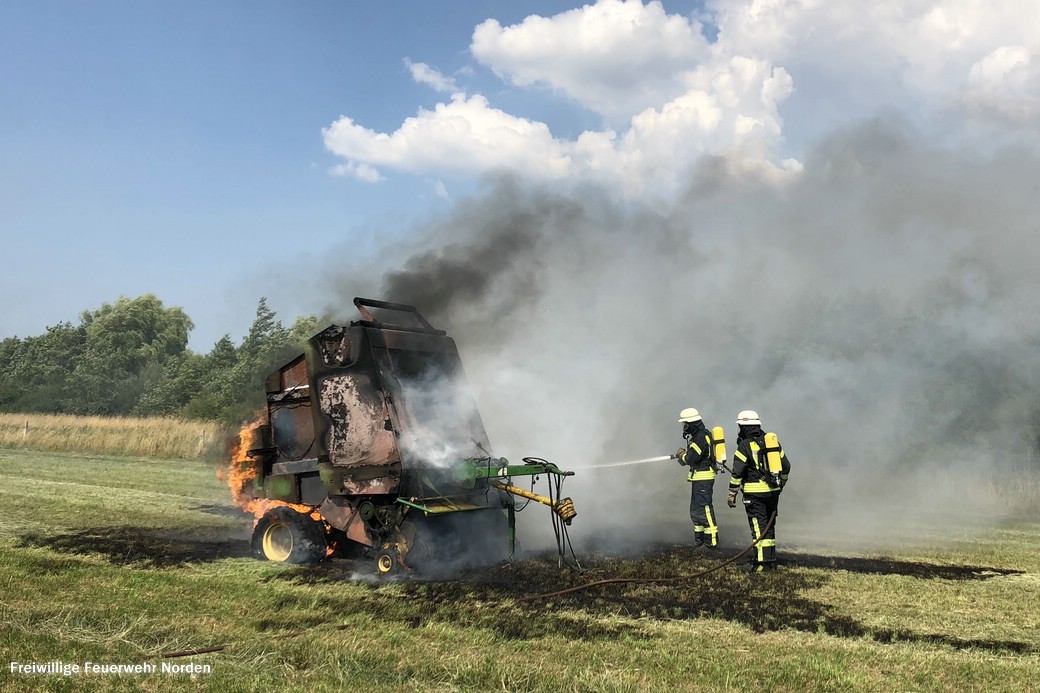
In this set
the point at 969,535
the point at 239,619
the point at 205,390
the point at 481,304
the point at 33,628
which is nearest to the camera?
the point at 33,628

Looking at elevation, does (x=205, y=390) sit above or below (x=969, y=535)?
above

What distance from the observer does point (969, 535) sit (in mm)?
13734

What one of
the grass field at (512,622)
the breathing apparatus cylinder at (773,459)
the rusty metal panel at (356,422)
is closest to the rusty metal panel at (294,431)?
the rusty metal panel at (356,422)

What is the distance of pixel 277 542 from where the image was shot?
9586 mm

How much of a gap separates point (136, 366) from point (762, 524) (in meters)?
64.7

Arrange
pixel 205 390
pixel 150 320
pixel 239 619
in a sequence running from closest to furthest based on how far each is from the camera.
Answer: pixel 239 619
pixel 205 390
pixel 150 320

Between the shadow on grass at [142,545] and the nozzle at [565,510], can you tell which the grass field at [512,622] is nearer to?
the shadow on grass at [142,545]

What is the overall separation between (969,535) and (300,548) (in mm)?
11903

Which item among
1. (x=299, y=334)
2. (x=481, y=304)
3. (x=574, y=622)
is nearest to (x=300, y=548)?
(x=574, y=622)

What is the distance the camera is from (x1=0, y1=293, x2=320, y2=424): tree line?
126 feet

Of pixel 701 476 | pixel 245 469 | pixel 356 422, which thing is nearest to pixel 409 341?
pixel 356 422

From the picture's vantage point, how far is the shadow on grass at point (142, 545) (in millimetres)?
9430

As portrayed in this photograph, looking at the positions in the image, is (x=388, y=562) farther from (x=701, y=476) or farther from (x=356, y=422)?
(x=701, y=476)

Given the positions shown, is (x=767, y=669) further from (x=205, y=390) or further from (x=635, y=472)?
(x=205, y=390)
